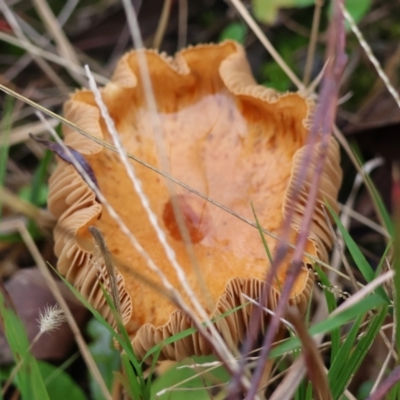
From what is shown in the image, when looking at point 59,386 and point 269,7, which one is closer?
point 59,386

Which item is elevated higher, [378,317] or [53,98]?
[53,98]

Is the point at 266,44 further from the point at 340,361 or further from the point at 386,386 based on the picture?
the point at 386,386

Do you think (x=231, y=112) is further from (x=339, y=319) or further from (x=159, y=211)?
(x=339, y=319)

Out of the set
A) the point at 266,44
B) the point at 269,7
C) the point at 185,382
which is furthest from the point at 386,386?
the point at 269,7

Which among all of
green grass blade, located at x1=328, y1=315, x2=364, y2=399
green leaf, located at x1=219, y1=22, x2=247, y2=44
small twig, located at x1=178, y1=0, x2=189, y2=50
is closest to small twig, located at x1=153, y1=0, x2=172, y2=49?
small twig, located at x1=178, y1=0, x2=189, y2=50

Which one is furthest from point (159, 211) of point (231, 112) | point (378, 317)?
point (378, 317)

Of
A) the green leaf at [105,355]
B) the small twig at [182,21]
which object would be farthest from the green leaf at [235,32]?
→ the green leaf at [105,355]

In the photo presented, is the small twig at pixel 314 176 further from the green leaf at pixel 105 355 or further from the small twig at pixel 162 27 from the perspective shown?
the small twig at pixel 162 27
